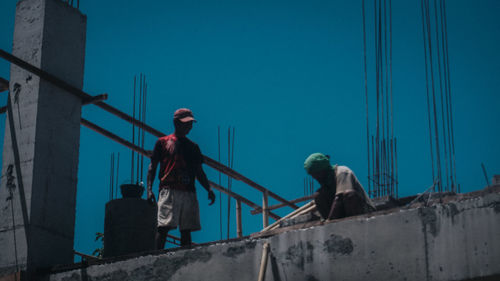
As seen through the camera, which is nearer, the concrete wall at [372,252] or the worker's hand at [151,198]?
the concrete wall at [372,252]

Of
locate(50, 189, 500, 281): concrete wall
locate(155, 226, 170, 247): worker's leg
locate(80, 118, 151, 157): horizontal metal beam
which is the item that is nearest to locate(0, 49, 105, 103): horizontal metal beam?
locate(80, 118, 151, 157): horizontal metal beam

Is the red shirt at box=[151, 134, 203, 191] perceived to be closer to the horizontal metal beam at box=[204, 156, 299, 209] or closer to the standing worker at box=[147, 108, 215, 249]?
the standing worker at box=[147, 108, 215, 249]

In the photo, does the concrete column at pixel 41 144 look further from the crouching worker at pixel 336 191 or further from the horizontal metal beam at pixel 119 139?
the crouching worker at pixel 336 191

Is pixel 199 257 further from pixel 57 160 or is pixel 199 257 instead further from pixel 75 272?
pixel 57 160

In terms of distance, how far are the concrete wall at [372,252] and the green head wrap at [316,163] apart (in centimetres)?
105

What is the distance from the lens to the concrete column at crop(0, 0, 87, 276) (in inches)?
281

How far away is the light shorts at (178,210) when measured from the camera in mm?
7336

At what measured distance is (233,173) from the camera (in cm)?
960

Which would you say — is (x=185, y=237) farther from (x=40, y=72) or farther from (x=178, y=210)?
(x=40, y=72)

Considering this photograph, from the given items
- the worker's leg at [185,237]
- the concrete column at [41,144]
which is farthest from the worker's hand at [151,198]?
the concrete column at [41,144]

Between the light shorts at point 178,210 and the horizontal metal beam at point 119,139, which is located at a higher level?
the horizontal metal beam at point 119,139

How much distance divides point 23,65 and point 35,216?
1.50m

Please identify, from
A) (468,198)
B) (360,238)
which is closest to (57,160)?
(360,238)

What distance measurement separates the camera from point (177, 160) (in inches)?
299
